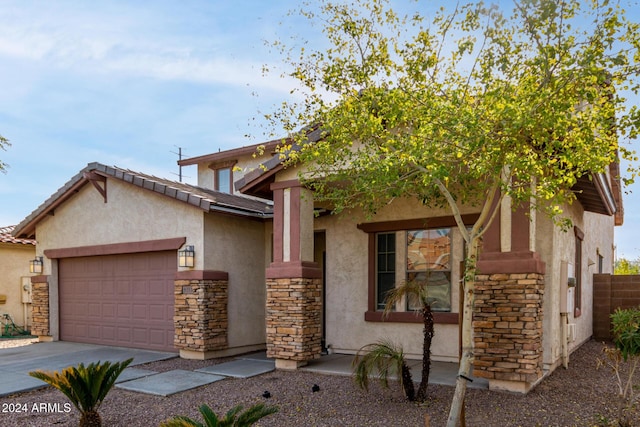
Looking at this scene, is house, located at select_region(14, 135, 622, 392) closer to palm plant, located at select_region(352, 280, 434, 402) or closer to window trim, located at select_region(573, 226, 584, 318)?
window trim, located at select_region(573, 226, 584, 318)

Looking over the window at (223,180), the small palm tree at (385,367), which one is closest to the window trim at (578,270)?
the small palm tree at (385,367)

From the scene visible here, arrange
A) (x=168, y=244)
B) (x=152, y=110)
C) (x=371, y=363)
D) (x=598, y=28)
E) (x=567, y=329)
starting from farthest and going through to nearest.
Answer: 1. (x=152, y=110)
2. (x=168, y=244)
3. (x=567, y=329)
4. (x=371, y=363)
5. (x=598, y=28)

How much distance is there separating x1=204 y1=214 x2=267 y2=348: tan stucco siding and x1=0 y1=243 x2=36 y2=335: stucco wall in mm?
9363

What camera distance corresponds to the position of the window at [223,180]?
17.9 m

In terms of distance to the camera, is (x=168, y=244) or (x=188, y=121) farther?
(x=188, y=121)

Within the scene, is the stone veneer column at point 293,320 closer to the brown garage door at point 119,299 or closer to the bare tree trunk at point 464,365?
the brown garage door at point 119,299

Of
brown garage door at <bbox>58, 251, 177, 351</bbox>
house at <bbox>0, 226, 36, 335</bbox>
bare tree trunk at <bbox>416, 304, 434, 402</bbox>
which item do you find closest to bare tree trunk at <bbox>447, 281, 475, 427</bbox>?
bare tree trunk at <bbox>416, 304, 434, 402</bbox>

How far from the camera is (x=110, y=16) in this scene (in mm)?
7664

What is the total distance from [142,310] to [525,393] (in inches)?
330

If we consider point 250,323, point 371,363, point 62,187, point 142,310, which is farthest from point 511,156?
point 62,187

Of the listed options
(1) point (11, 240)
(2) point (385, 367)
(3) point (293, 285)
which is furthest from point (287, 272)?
(1) point (11, 240)

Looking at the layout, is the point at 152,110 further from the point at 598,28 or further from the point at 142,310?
the point at 598,28

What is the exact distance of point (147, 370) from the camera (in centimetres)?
933

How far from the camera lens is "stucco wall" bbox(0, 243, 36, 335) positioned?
15.8 m
